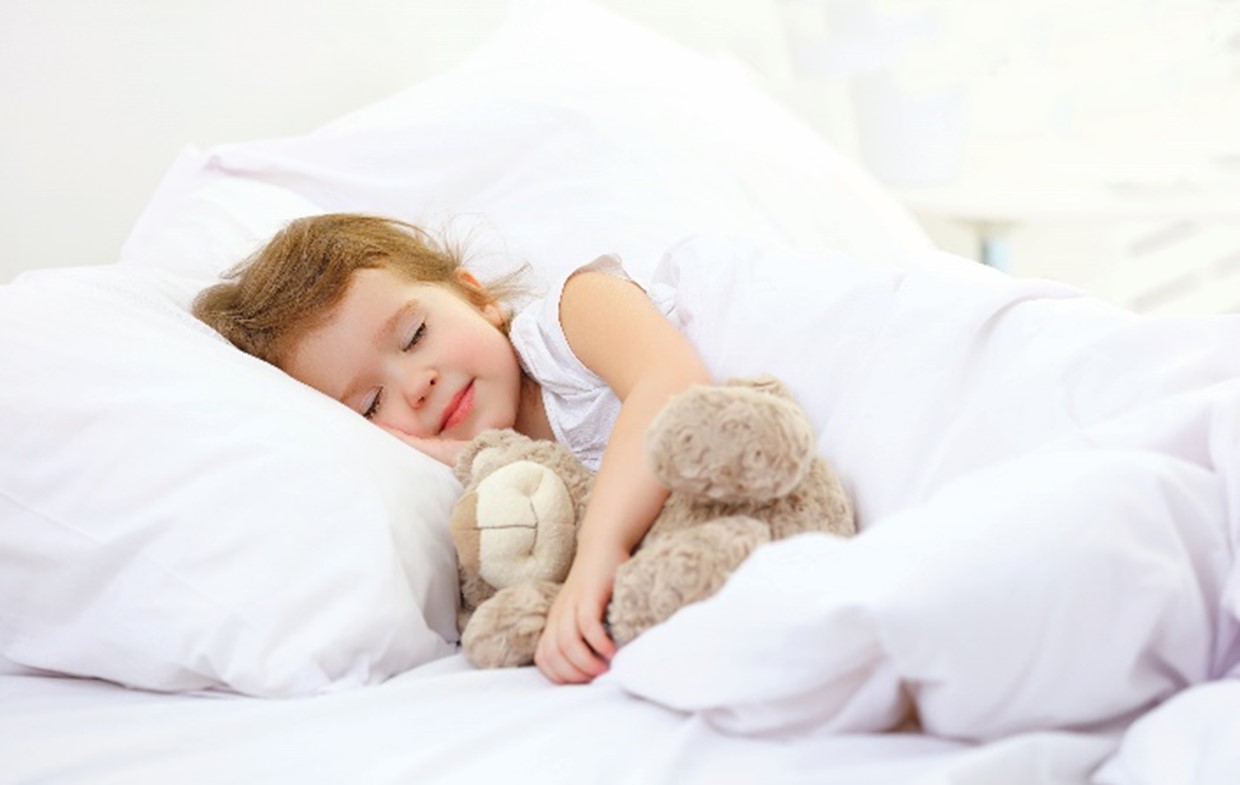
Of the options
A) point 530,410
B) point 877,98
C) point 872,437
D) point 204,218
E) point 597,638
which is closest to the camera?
point 597,638

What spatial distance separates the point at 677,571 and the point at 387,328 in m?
0.42

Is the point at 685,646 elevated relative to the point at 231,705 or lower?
elevated

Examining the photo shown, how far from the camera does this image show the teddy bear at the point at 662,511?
2.81 ft

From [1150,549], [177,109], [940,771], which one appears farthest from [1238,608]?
[177,109]

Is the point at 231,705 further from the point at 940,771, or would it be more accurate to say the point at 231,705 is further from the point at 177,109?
the point at 177,109

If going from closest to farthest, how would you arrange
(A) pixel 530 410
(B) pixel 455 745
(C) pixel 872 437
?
(B) pixel 455 745
(C) pixel 872 437
(A) pixel 530 410

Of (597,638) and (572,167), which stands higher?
(572,167)

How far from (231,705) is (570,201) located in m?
0.74

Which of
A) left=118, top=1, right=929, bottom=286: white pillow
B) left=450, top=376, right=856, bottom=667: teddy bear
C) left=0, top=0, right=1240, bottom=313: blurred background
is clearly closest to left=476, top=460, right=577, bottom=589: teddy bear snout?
left=450, top=376, right=856, bottom=667: teddy bear

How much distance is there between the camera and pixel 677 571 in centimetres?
86

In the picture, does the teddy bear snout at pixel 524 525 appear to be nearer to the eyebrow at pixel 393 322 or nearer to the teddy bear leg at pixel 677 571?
the teddy bear leg at pixel 677 571

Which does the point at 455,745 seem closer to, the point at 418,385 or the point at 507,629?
the point at 507,629

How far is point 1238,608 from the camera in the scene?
0.72 metres

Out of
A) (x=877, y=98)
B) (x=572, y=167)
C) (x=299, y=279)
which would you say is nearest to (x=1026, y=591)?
(x=299, y=279)
